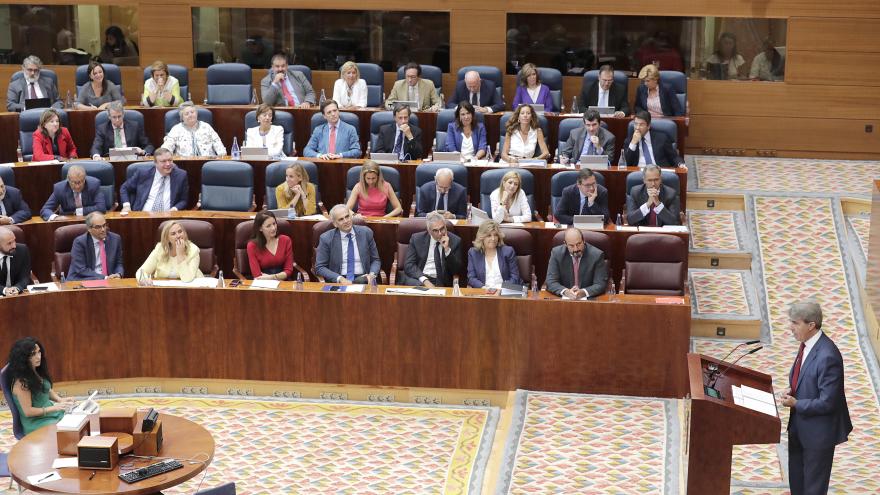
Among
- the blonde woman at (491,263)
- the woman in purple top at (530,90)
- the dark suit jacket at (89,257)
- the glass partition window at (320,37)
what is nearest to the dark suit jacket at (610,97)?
the woman in purple top at (530,90)

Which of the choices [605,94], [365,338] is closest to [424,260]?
[365,338]

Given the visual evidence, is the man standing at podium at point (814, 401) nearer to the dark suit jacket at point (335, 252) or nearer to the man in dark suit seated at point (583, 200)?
the man in dark suit seated at point (583, 200)

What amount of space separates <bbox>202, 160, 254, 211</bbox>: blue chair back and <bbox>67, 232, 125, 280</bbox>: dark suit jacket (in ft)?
3.15

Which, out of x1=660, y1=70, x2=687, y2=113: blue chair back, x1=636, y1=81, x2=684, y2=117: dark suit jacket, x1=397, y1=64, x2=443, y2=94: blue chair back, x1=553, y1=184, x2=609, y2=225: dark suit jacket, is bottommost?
x1=553, y1=184, x2=609, y2=225: dark suit jacket

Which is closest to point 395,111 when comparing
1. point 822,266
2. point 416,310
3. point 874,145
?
point 416,310

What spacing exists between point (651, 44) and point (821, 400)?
576cm

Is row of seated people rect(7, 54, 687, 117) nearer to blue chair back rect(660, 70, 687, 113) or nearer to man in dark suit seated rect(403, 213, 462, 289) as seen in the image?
blue chair back rect(660, 70, 687, 113)

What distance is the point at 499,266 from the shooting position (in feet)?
23.4

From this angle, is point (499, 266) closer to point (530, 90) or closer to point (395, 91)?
point (530, 90)

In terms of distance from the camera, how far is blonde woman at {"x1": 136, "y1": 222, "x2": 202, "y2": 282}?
7113mm

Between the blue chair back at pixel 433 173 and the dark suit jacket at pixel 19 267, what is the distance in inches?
95.9

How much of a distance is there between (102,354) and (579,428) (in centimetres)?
269

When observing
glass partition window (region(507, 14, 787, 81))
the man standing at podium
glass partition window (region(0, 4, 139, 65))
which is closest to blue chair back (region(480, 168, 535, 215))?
glass partition window (region(507, 14, 787, 81))

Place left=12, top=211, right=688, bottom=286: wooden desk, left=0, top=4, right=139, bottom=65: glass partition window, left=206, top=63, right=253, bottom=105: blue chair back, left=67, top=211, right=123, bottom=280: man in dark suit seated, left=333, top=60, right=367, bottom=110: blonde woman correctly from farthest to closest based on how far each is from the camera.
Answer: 1. left=0, top=4, right=139, bottom=65: glass partition window
2. left=206, top=63, right=253, bottom=105: blue chair back
3. left=333, top=60, right=367, bottom=110: blonde woman
4. left=12, top=211, right=688, bottom=286: wooden desk
5. left=67, top=211, right=123, bottom=280: man in dark suit seated
